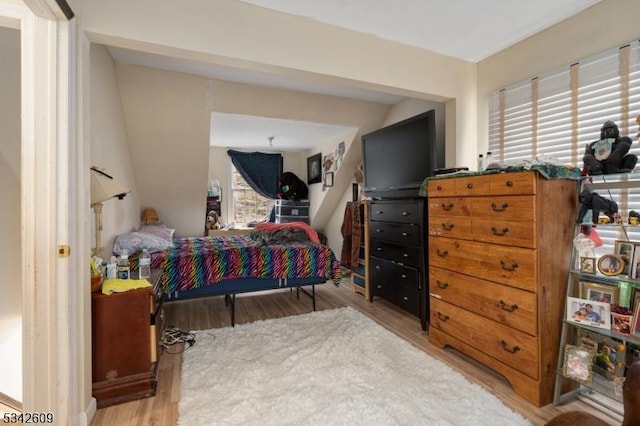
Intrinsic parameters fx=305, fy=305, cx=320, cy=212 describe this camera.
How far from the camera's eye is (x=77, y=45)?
1612mm

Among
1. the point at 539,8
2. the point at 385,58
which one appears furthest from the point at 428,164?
the point at 539,8

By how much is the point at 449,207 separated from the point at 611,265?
965 millimetres

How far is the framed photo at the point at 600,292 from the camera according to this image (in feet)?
5.69

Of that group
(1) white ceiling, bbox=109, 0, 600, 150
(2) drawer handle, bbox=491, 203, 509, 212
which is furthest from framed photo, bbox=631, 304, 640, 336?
(1) white ceiling, bbox=109, 0, 600, 150

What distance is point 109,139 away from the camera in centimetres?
274

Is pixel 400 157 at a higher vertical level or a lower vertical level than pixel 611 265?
higher

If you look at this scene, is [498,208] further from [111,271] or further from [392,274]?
[111,271]

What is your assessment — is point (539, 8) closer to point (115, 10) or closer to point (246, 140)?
point (115, 10)

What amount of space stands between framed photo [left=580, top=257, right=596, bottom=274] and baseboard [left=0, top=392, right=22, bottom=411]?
11.0 ft

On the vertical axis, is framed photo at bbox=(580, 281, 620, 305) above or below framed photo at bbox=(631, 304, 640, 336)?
above

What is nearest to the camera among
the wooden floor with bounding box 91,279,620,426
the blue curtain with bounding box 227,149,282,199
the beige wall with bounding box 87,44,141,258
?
the wooden floor with bounding box 91,279,620,426

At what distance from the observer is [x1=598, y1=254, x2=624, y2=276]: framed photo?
1660 mm

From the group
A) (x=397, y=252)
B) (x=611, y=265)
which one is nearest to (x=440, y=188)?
(x=397, y=252)

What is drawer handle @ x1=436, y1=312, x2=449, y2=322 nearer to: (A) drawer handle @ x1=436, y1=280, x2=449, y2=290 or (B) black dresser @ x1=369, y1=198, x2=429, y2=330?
(A) drawer handle @ x1=436, y1=280, x2=449, y2=290
